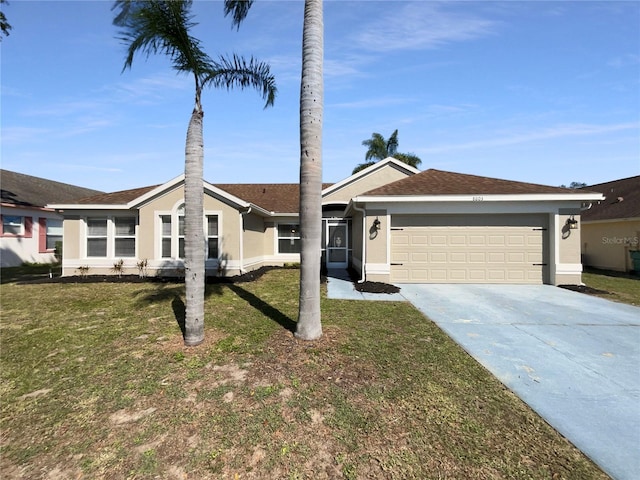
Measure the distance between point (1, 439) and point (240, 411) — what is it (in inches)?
87.5

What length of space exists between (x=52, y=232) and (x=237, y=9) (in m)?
20.7

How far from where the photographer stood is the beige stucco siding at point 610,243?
14.7 meters

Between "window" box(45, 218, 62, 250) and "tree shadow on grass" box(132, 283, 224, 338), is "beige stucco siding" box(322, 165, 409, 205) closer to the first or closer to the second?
"tree shadow on grass" box(132, 283, 224, 338)

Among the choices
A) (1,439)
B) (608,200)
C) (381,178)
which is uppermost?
(381,178)

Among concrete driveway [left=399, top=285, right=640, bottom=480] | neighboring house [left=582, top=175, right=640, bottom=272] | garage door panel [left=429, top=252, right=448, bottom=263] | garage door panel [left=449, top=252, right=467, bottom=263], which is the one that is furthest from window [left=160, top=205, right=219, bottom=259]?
neighboring house [left=582, top=175, right=640, bottom=272]

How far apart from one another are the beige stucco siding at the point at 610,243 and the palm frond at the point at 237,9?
1863cm

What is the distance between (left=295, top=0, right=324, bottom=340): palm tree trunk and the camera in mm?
4969

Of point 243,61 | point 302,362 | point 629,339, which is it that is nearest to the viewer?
point 302,362

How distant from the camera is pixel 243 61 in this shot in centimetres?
580

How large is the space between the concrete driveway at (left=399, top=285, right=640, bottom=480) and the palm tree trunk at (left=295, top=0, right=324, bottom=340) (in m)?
3.01

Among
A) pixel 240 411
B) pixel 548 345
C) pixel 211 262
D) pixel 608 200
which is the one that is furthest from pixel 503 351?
pixel 608 200

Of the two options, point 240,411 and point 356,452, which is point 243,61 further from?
point 356,452

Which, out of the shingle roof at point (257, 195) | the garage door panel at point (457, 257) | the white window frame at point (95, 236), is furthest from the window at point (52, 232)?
the garage door panel at point (457, 257)

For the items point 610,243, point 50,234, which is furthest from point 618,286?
point 50,234
